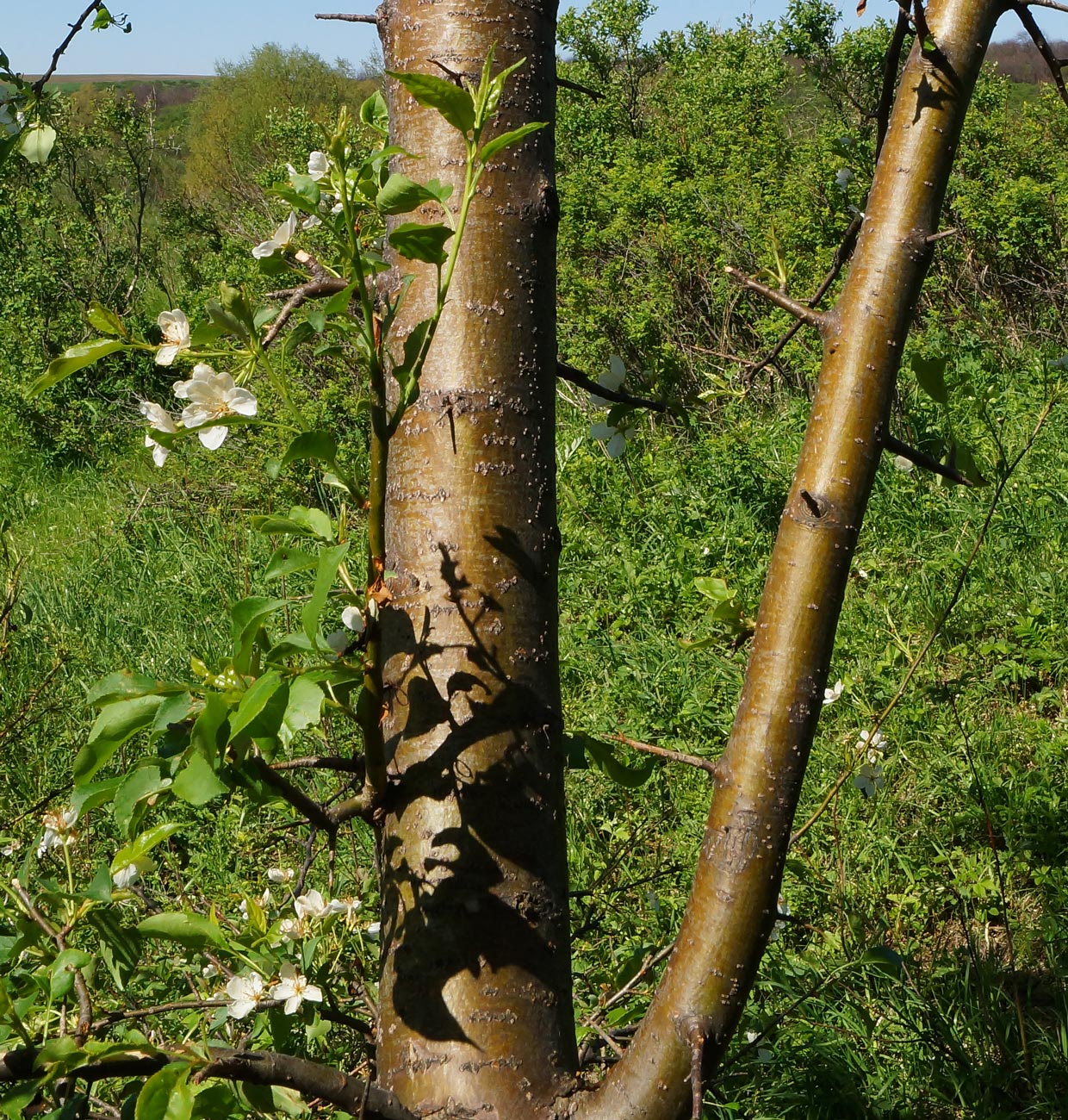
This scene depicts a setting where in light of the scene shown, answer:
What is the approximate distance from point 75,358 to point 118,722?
270 millimetres

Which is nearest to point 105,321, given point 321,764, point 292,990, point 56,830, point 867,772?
point 321,764

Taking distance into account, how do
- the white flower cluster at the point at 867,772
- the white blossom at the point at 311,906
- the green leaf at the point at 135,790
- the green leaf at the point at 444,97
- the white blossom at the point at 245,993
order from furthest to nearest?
the white flower cluster at the point at 867,772, the white blossom at the point at 311,906, the white blossom at the point at 245,993, the green leaf at the point at 135,790, the green leaf at the point at 444,97

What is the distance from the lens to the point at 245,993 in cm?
114

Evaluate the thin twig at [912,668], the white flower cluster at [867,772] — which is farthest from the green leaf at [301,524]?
the white flower cluster at [867,772]

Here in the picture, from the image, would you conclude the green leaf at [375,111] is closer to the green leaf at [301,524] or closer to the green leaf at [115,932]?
the green leaf at [301,524]

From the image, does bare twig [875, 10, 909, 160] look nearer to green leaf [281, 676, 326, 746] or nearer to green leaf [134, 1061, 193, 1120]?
green leaf [281, 676, 326, 746]

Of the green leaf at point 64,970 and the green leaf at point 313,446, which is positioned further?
the green leaf at point 64,970

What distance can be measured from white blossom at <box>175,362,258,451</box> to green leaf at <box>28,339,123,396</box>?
0.06m

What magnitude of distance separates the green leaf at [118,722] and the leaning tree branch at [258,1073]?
0.21m

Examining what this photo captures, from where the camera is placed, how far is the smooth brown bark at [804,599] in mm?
823

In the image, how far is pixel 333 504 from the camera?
5.41m

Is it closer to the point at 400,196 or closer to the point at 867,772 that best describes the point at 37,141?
the point at 400,196

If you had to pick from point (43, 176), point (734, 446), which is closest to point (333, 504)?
point (734, 446)

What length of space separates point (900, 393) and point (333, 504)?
9.71ft
